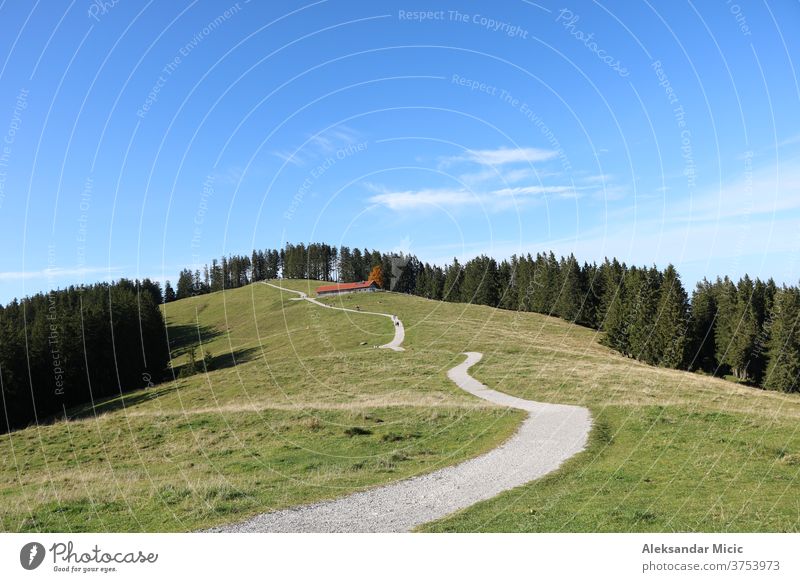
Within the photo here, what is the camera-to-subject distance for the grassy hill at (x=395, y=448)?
42.8 ft

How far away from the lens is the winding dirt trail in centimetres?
1258

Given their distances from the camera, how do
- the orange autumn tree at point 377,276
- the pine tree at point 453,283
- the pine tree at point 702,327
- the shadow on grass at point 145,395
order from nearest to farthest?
the shadow on grass at point 145,395
the pine tree at point 702,327
the orange autumn tree at point 377,276
the pine tree at point 453,283

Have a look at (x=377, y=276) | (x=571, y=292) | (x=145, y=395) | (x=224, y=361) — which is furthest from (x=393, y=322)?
(x=377, y=276)

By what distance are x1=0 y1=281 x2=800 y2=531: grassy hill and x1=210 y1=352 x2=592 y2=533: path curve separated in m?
0.71

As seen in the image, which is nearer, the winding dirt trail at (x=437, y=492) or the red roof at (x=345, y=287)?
Result: the winding dirt trail at (x=437, y=492)

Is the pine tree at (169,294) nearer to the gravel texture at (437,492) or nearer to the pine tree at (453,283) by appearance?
the pine tree at (453,283)

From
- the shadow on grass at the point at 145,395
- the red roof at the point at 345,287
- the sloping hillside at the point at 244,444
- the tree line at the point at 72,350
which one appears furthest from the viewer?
the red roof at the point at 345,287

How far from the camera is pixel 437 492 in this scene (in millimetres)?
14914

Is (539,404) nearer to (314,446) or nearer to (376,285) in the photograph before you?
(314,446)

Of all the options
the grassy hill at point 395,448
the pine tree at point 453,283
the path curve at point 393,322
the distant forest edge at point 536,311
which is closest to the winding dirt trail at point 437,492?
the grassy hill at point 395,448

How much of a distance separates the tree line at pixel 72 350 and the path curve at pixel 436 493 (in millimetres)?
46214

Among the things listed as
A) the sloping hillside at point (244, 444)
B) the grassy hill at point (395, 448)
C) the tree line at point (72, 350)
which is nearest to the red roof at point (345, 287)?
the tree line at point (72, 350)

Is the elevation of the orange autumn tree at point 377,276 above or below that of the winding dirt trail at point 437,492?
above

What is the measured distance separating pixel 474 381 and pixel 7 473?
3104 cm
